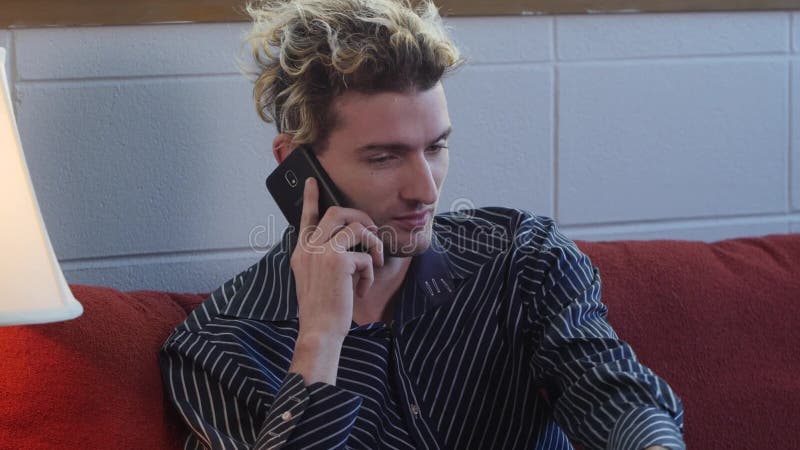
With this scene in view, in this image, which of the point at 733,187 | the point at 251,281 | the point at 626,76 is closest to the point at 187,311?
the point at 251,281

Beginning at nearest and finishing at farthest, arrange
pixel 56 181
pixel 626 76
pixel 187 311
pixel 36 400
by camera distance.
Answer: pixel 36 400
pixel 187 311
pixel 56 181
pixel 626 76

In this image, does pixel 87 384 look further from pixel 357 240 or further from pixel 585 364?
pixel 585 364

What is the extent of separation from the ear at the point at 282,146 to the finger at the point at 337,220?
0.46ft

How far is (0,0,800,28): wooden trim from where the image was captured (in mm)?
1646

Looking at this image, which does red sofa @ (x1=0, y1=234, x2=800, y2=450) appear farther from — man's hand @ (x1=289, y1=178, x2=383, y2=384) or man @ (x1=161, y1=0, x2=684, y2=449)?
man's hand @ (x1=289, y1=178, x2=383, y2=384)

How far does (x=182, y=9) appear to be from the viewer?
1729mm

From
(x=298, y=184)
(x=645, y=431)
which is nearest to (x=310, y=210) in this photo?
(x=298, y=184)

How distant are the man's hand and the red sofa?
0.71ft

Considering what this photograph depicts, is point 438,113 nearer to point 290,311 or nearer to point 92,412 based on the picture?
point 290,311

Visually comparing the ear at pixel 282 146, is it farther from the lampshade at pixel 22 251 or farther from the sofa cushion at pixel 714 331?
the sofa cushion at pixel 714 331

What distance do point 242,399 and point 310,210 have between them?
0.92 ft

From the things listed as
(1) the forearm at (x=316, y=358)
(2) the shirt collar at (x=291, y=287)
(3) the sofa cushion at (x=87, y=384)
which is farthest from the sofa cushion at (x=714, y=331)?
(3) the sofa cushion at (x=87, y=384)

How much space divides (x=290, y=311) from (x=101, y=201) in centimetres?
46

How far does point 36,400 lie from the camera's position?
4.23 ft
